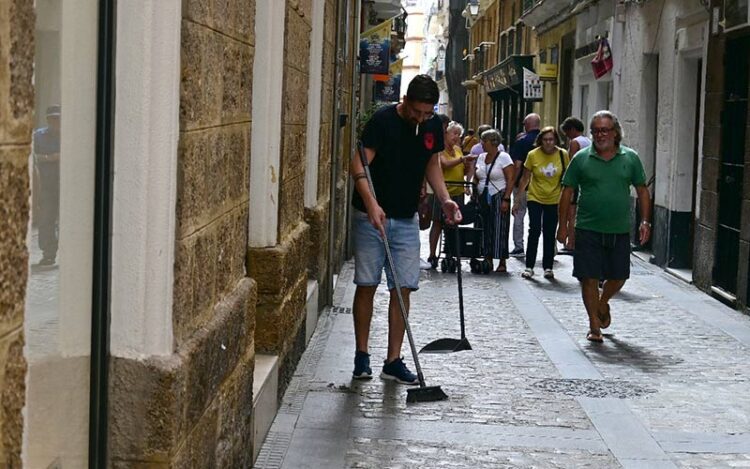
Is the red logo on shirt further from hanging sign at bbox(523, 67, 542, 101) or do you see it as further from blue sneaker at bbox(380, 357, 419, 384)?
hanging sign at bbox(523, 67, 542, 101)

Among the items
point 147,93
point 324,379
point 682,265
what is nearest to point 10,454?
point 147,93

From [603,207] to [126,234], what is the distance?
6.79 meters

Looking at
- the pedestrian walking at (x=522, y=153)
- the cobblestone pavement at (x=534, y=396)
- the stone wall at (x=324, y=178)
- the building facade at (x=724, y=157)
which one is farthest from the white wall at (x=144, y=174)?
the pedestrian walking at (x=522, y=153)

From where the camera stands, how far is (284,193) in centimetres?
764

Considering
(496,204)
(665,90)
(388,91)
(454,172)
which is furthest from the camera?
(388,91)

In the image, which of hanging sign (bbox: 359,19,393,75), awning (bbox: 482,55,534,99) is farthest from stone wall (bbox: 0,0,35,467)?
awning (bbox: 482,55,534,99)

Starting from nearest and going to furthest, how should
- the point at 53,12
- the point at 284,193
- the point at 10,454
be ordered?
the point at 10,454
the point at 53,12
the point at 284,193

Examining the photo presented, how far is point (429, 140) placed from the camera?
27.5ft

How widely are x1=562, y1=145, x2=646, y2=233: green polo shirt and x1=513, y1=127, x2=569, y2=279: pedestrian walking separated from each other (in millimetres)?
4475

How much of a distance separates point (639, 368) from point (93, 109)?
6349mm

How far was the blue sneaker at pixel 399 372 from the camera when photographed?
8469 mm

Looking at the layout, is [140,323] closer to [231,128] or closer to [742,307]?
[231,128]

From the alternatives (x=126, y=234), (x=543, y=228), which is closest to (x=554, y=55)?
(x=543, y=228)

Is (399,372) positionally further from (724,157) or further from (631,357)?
(724,157)
